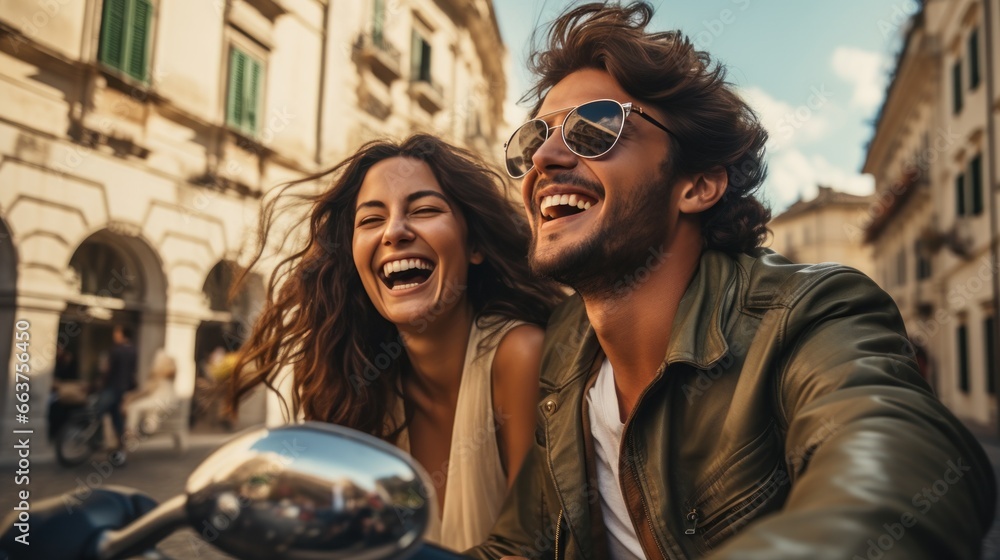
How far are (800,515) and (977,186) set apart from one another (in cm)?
1735

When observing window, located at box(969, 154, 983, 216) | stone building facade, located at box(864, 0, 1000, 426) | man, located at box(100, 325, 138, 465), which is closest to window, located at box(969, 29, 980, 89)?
stone building facade, located at box(864, 0, 1000, 426)

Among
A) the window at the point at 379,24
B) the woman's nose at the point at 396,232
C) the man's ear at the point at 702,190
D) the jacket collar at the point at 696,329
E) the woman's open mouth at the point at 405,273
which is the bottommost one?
the jacket collar at the point at 696,329

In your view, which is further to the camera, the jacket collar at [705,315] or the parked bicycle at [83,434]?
the parked bicycle at [83,434]

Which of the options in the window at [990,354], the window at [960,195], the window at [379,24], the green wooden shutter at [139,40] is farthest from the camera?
the window at [960,195]

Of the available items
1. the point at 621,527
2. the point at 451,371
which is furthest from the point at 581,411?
Answer: the point at 451,371

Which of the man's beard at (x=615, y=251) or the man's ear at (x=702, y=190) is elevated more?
the man's ear at (x=702, y=190)

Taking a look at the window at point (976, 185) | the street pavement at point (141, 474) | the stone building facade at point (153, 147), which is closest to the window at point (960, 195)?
the window at point (976, 185)

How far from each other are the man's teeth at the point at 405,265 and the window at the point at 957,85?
18.0 meters

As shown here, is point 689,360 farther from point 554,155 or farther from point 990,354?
point 990,354

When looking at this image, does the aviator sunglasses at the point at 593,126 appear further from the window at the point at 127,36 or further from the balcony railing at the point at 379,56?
the balcony railing at the point at 379,56

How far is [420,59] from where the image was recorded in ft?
49.7

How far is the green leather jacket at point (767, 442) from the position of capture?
73 centimetres

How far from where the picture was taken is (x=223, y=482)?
0.68 metres

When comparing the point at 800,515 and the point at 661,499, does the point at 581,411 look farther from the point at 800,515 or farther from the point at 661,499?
the point at 800,515
